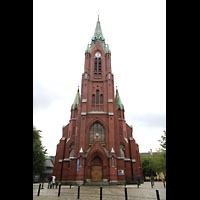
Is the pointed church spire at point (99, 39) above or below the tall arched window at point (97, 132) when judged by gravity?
above

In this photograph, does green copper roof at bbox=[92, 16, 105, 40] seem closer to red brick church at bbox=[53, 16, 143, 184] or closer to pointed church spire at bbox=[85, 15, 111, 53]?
pointed church spire at bbox=[85, 15, 111, 53]

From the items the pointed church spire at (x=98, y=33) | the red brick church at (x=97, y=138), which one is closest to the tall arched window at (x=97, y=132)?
the red brick church at (x=97, y=138)

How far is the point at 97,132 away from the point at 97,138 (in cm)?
246

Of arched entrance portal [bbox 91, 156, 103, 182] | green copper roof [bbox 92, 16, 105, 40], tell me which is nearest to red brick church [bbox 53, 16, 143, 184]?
arched entrance portal [bbox 91, 156, 103, 182]

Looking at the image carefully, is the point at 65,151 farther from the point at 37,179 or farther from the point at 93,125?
the point at 37,179

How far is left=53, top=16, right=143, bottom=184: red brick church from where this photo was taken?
27609mm

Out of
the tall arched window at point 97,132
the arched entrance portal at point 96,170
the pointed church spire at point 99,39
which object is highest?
the pointed church spire at point 99,39

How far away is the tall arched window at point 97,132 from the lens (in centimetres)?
3061

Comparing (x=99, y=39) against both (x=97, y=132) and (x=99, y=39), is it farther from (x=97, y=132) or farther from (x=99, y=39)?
(x=97, y=132)

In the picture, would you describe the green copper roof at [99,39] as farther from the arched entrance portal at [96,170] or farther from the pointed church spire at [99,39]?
the arched entrance portal at [96,170]
